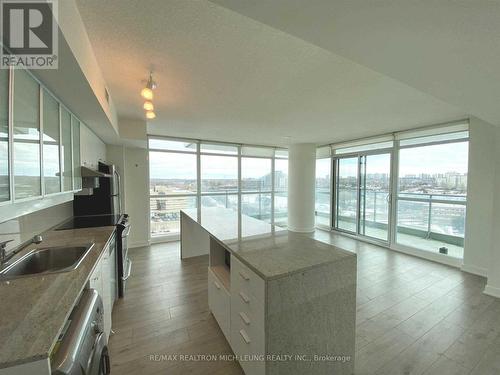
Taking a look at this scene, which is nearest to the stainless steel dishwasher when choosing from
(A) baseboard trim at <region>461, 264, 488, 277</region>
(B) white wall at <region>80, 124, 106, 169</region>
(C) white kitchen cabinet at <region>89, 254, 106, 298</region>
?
(C) white kitchen cabinet at <region>89, 254, 106, 298</region>

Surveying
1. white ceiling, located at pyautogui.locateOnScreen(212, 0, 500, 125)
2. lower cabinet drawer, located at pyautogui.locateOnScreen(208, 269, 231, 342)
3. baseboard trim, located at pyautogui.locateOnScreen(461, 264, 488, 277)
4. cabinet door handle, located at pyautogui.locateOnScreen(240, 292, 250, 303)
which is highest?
white ceiling, located at pyautogui.locateOnScreen(212, 0, 500, 125)

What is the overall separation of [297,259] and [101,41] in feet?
7.19

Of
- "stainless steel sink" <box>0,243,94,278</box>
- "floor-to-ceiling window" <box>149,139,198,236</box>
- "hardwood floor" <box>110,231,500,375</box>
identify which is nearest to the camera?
"stainless steel sink" <box>0,243,94,278</box>

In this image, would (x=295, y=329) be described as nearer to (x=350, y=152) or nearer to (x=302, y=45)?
(x=302, y=45)

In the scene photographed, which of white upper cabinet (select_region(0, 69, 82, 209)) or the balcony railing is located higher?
white upper cabinet (select_region(0, 69, 82, 209))

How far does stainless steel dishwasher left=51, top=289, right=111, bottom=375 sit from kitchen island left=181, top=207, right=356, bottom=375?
840mm

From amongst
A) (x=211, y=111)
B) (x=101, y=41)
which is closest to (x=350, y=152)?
(x=211, y=111)

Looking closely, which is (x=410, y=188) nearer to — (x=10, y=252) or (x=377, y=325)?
(x=377, y=325)

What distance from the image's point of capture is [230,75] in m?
2.11

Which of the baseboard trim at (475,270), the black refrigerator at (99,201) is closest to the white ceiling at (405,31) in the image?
the black refrigerator at (99,201)

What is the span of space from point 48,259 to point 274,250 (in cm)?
189

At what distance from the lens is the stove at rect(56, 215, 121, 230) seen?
250 cm

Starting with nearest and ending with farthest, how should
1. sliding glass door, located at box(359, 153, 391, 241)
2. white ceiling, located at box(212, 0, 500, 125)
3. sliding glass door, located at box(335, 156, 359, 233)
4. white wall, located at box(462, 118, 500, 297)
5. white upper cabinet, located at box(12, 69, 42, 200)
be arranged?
white ceiling, located at box(212, 0, 500, 125), white upper cabinet, located at box(12, 69, 42, 200), white wall, located at box(462, 118, 500, 297), sliding glass door, located at box(359, 153, 391, 241), sliding glass door, located at box(335, 156, 359, 233)

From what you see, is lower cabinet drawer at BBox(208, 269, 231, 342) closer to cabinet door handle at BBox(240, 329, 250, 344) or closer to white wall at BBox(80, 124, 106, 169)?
cabinet door handle at BBox(240, 329, 250, 344)
